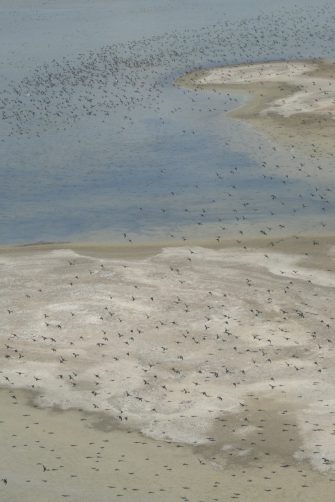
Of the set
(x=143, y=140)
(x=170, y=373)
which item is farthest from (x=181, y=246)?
(x=143, y=140)

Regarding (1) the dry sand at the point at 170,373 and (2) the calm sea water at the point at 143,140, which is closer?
(1) the dry sand at the point at 170,373

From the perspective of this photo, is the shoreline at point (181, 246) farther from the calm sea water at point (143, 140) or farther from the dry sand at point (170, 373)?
the calm sea water at point (143, 140)

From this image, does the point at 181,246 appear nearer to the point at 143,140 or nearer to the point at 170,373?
the point at 170,373

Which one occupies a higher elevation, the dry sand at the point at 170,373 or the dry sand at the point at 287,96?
the dry sand at the point at 170,373

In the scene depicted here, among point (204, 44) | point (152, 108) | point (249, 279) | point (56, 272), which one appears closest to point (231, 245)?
point (249, 279)

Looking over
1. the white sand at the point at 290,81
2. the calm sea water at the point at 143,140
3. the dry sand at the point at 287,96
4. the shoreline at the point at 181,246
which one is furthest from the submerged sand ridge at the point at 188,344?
the white sand at the point at 290,81

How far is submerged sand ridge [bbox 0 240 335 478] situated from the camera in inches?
1057

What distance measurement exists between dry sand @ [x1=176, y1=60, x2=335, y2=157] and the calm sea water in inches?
59.6

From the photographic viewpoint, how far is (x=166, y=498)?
23656 millimetres

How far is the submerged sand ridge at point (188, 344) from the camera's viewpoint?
88.1 feet

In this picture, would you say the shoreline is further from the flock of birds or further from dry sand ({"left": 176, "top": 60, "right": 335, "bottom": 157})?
dry sand ({"left": 176, "top": 60, "right": 335, "bottom": 157})

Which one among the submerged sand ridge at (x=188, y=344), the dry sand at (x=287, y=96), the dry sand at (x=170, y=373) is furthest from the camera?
the dry sand at (x=287, y=96)

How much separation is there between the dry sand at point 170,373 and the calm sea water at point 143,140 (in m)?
3.96

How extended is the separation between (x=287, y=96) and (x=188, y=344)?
1317 inches
